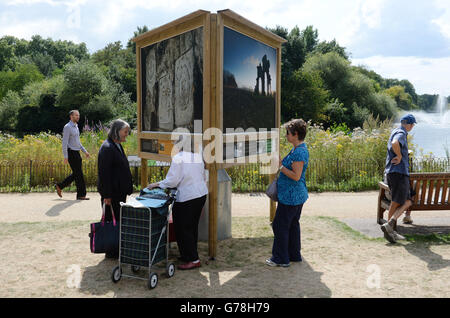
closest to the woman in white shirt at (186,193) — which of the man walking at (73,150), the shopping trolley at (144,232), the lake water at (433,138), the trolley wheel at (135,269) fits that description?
the shopping trolley at (144,232)

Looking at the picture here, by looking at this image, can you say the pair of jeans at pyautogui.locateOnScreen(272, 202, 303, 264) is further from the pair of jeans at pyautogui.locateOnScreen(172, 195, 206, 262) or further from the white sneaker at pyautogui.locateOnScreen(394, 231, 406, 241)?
the white sneaker at pyautogui.locateOnScreen(394, 231, 406, 241)

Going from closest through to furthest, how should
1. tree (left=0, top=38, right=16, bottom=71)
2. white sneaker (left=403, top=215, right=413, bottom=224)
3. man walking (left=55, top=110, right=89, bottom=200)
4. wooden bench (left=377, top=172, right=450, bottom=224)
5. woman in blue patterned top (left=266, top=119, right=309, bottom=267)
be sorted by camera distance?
woman in blue patterned top (left=266, top=119, right=309, bottom=267), wooden bench (left=377, top=172, right=450, bottom=224), white sneaker (left=403, top=215, right=413, bottom=224), man walking (left=55, top=110, right=89, bottom=200), tree (left=0, top=38, right=16, bottom=71)

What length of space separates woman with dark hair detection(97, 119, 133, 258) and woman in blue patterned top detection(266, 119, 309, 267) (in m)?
2.02

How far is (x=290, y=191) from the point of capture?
4.96 m

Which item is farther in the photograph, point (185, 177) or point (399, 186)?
point (399, 186)

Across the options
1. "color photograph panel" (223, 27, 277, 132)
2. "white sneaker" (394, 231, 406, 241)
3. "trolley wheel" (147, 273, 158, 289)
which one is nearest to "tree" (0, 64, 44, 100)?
"color photograph panel" (223, 27, 277, 132)

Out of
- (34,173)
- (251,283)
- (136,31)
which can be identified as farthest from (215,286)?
(136,31)

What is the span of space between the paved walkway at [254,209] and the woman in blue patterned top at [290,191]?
217 centimetres

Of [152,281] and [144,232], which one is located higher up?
[144,232]

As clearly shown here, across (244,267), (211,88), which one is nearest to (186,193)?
(244,267)

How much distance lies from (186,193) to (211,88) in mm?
1443

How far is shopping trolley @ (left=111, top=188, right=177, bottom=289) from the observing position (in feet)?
14.4

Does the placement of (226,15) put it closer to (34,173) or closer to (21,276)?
(21,276)

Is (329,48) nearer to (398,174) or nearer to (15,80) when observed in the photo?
(15,80)
